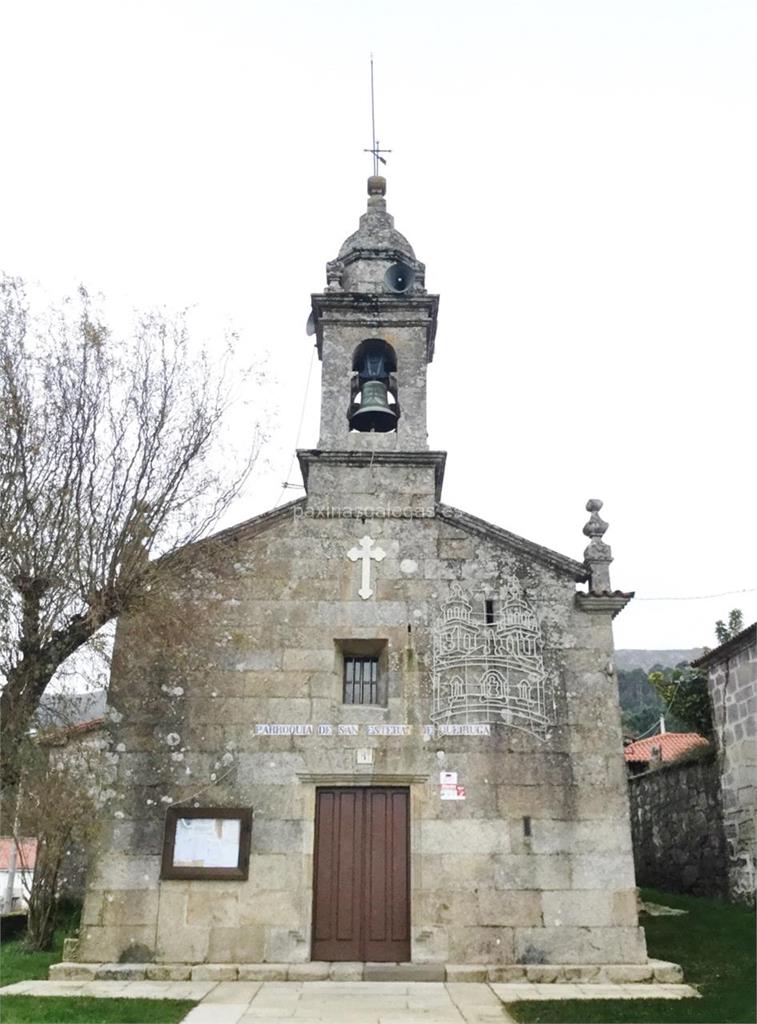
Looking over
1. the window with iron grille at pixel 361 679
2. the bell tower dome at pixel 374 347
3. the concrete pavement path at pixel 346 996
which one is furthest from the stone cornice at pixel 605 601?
the concrete pavement path at pixel 346 996

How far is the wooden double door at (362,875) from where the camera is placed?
949cm

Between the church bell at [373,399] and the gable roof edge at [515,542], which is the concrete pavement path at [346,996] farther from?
the church bell at [373,399]

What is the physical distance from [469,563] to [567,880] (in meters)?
3.79

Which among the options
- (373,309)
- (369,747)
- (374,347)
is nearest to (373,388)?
(374,347)

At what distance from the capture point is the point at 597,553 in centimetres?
1095

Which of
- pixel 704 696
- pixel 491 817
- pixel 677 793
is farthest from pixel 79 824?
pixel 704 696

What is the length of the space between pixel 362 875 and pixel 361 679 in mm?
2216

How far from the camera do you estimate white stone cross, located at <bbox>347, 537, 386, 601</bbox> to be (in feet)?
35.6

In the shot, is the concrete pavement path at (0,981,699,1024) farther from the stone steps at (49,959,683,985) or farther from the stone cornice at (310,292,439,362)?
the stone cornice at (310,292,439,362)

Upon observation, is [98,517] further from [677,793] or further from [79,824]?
[677,793]

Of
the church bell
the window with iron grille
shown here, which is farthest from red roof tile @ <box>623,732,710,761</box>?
the church bell

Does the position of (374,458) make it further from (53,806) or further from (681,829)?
(681,829)

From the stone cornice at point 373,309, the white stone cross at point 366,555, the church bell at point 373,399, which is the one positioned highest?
the stone cornice at point 373,309

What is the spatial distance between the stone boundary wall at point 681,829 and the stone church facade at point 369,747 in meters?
4.37
